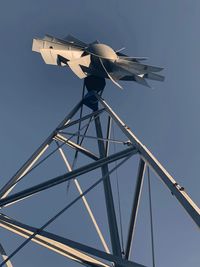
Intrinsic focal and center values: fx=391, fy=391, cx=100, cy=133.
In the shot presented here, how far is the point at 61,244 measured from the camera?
985cm

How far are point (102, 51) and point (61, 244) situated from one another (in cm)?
973

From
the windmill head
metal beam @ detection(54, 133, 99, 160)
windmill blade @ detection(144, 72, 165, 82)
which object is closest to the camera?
metal beam @ detection(54, 133, 99, 160)

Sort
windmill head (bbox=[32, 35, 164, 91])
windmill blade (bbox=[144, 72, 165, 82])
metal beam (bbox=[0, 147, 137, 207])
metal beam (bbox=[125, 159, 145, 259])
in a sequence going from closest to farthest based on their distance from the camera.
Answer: metal beam (bbox=[0, 147, 137, 207]) → metal beam (bbox=[125, 159, 145, 259]) → windmill head (bbox=[32, 35, 164, 91]) → windmill blade (bbox=[144, 72, 165, 82])

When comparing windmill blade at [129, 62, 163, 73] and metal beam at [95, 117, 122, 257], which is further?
windmill blade at [129, 62, 163, 73]

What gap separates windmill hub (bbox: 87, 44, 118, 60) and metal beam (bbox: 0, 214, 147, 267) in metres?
8.89

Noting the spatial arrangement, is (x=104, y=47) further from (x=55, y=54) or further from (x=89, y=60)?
(x=55, y=54)

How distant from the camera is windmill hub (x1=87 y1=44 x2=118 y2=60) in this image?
16969 millimetres

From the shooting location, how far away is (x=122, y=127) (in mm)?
12617

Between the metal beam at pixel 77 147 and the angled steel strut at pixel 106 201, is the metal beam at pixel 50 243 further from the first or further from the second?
the metal beam at pixel 77 147

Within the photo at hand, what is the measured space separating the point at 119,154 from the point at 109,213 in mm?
1773

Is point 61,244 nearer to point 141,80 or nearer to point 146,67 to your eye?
point 141,80

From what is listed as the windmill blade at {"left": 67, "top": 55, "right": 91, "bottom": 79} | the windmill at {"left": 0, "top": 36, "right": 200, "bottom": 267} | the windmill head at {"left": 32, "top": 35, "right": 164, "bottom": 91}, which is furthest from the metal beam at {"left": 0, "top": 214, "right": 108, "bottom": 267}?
the windmill head at {"left": 32, "top": 35, "right": 164, "bottom": 91}

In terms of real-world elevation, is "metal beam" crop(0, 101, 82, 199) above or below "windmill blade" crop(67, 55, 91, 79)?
below

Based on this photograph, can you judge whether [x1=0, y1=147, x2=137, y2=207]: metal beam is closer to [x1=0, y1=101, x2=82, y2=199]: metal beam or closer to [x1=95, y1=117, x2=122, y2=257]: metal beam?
[x1=95, y1=117, x2=122, y2=257]: metal beam
